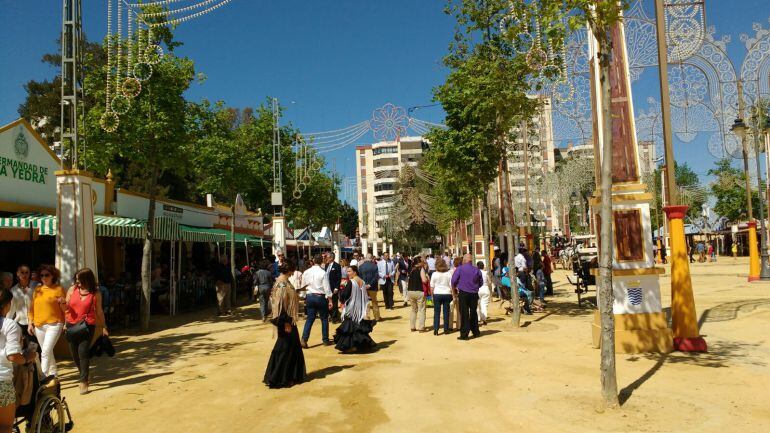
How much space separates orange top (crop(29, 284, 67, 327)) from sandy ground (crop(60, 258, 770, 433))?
3.61 ft

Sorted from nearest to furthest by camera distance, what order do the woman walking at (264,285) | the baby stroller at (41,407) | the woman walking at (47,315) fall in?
the baby stroller at (41,407) → the woman walking at (47,315) → the woman walking at (264,285)

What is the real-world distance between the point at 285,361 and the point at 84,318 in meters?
2.81

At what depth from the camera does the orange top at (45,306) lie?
7785 millimetres

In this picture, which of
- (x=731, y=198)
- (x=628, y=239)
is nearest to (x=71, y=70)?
(x=628, y=239)

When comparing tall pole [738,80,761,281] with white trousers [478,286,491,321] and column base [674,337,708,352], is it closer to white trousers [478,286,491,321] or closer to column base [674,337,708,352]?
white trousers [478,286,491,321]

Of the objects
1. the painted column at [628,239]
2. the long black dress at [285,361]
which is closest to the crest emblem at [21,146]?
the long black dress at [285,361]

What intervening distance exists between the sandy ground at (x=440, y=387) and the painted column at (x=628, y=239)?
495 millimetres

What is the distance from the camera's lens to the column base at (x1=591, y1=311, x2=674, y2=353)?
9336 mm

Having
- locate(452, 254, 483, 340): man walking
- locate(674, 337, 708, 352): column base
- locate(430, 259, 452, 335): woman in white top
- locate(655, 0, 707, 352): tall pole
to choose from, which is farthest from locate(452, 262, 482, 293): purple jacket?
locate(674, 337, 708, 352): column base

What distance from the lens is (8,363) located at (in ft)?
14.5

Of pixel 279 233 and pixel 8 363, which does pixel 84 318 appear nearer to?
pixel 8 363

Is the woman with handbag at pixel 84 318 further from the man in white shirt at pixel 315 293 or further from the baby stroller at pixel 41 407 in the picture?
the man in white shirt at pixel 315 293

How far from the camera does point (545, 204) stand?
5838cm

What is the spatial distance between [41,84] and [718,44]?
143 feet
